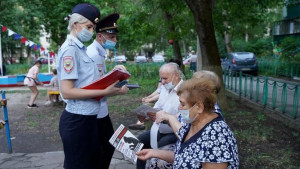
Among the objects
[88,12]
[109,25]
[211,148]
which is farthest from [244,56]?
[211,148]

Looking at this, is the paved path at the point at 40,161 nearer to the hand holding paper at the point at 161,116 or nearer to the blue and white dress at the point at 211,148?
the hand holding paper at the point at 161,116

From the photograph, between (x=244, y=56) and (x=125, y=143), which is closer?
(x=125, y=143)

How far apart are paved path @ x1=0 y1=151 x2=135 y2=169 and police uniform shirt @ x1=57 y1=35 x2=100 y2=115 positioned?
92.4 inches

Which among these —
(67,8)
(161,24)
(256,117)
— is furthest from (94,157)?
(67,8)

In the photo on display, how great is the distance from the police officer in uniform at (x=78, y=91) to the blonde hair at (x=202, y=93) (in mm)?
657

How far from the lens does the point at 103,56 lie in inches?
116

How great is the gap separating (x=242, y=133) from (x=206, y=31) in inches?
115

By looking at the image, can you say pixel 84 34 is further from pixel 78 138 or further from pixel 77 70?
pixel 78 138

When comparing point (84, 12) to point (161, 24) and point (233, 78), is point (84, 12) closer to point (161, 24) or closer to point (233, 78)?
point (233, 78)

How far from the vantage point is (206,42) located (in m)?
7.67

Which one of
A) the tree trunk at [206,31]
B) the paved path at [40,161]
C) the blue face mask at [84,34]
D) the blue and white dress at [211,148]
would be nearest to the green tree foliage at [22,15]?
the tree trunk at [206,31]

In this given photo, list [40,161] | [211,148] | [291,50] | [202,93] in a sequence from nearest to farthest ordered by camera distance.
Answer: [211,148], [202,93], [40,161], [291,50]

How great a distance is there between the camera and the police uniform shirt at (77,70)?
2287mm

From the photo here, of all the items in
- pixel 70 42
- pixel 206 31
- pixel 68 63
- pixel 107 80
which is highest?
pixel 206 31
